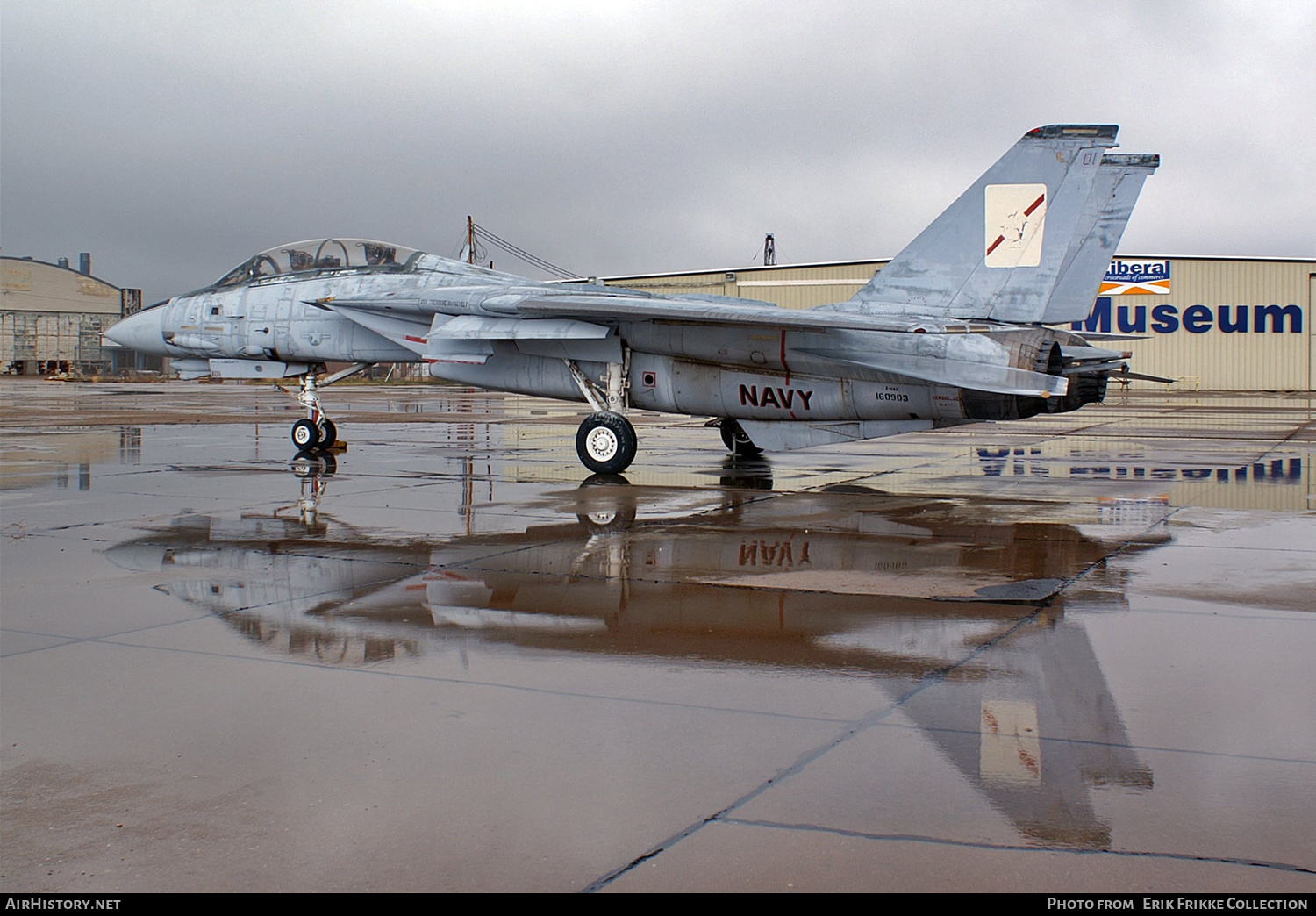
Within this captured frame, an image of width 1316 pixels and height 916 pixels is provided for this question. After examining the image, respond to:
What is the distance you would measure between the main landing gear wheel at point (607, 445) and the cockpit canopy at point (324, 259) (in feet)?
12.8

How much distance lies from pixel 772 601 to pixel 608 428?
712cm

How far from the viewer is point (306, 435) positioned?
1550 centimetres

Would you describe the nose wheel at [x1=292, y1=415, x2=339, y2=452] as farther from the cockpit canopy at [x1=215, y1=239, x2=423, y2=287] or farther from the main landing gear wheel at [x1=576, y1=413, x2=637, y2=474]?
the main landing gear wheel at [x1=576, y1=413, x2=637, y2=474]

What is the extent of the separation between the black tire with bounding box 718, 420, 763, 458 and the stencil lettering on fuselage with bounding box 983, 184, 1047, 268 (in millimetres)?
4686

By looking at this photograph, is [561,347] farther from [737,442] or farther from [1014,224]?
[1014,224]

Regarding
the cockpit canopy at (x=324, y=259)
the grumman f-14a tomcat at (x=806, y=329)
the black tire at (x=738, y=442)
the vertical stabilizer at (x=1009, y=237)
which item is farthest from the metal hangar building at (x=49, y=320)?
the vertical stabilizer at (x=1009, y=237)

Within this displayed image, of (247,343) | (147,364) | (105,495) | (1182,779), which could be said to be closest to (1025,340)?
(1182,779)

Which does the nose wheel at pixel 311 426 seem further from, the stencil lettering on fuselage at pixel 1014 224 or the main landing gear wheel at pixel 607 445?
the stencil lettering on fuselage at pixel 1014 224

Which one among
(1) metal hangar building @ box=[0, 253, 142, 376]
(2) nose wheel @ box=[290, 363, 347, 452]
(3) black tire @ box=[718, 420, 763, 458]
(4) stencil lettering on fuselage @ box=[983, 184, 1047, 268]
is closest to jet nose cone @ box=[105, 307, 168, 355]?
(2) nose wheel @ box=[290, 363, 347, 452]

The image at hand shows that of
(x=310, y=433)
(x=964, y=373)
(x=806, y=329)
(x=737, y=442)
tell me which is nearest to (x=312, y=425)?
(x=310, y=433)

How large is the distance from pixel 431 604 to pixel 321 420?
10544 mm

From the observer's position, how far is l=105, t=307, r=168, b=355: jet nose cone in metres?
16.1

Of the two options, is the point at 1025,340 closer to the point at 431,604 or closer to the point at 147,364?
the point at 431,604

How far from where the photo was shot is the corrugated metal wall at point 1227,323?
5166cm
